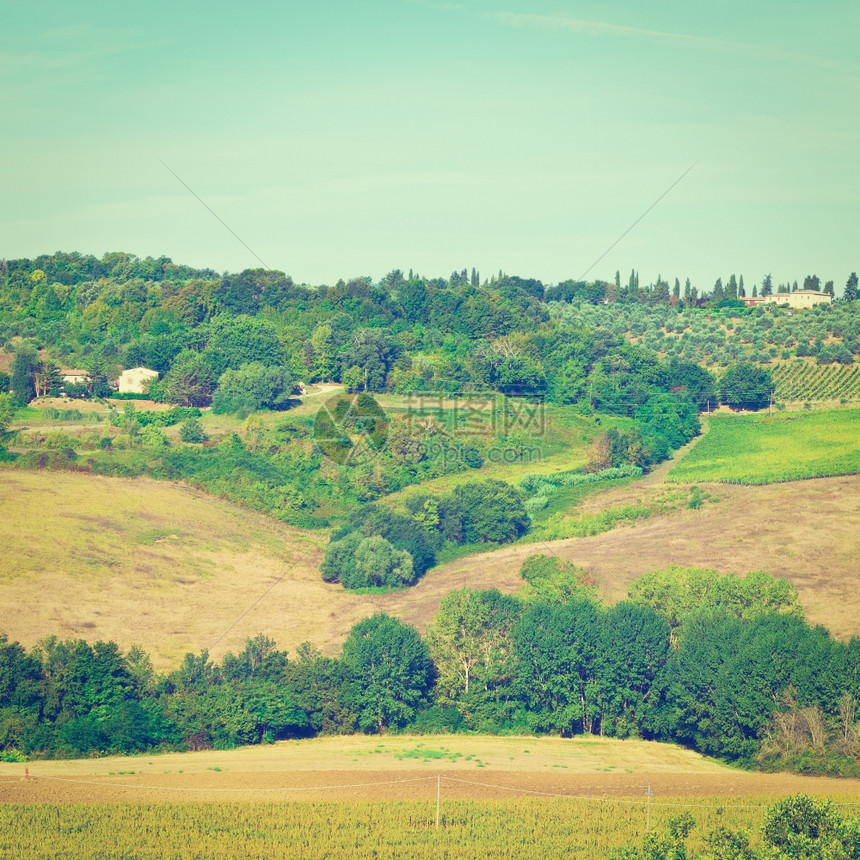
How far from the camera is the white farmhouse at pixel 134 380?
10188cm

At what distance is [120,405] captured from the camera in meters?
98.2

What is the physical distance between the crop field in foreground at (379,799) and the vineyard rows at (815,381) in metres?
64.4

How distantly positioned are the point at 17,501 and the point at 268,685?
100 ft

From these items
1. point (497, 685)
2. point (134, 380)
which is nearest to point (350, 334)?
point (134, 380)

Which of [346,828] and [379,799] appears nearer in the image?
[346,828]

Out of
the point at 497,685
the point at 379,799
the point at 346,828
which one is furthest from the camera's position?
the point at 497,685

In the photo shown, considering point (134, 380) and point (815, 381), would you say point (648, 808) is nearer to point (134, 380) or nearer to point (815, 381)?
point (134, 380)

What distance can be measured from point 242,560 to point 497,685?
2510cm

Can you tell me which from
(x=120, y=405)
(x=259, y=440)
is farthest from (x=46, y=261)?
(x=259, y=440)

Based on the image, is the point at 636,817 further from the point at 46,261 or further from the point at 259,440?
the point at 46,261

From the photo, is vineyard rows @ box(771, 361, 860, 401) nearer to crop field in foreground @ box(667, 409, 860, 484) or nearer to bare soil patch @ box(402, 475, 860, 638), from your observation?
crop field in foreground @ box(667, 409, 860, 484)

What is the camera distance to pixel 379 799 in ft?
141

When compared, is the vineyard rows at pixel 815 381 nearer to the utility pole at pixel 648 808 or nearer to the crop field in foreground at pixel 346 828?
the utility pole at pixel 648 808

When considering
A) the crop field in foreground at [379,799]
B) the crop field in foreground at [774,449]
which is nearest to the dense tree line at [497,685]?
the crop field in foreground at [379,799]
